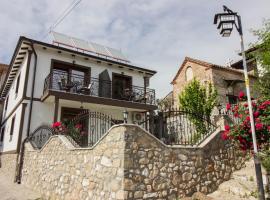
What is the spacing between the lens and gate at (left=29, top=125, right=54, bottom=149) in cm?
1056

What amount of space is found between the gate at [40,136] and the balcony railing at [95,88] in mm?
1968

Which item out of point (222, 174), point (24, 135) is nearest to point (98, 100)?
point (24, 135)

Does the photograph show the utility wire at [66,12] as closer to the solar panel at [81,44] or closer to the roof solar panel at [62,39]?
the roof solar panel at [62,39]

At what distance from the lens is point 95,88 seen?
1361 cm

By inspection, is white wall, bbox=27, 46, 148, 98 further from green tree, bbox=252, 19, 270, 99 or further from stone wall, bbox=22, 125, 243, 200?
green tree, bbox=252, 19, 270, 99

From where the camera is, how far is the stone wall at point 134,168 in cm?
470

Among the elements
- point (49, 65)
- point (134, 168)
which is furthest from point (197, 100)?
point (134, 168)

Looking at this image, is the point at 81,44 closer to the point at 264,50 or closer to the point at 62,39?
the point at 62,39

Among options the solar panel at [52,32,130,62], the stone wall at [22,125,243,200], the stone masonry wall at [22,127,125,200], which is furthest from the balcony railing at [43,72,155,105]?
the stone wall at [22,125,243,200]

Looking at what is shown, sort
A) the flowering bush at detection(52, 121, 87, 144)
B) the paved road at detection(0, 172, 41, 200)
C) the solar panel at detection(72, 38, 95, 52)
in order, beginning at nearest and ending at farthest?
1. the paved road at detection(0, 172, 41, 200)
2. the flowering bush at detection(52, 121, 87, 144)
3. the solar panel at detection(72, 38, 95, 52)

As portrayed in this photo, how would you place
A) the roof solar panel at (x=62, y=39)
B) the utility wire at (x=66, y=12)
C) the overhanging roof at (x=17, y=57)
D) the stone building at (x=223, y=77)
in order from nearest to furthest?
the utility wire at (x=66, y=12) → the overhanging roof at (x=17, y=57) → the roof solar panel at (x=62, y=39) → the stone building at (x=223, y=77)

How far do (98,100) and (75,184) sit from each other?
689 cm

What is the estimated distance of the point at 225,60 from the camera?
24.8 meters

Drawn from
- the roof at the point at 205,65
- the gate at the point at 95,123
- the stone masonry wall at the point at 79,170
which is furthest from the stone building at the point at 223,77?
the stone masonry wall at the point at 79,170
